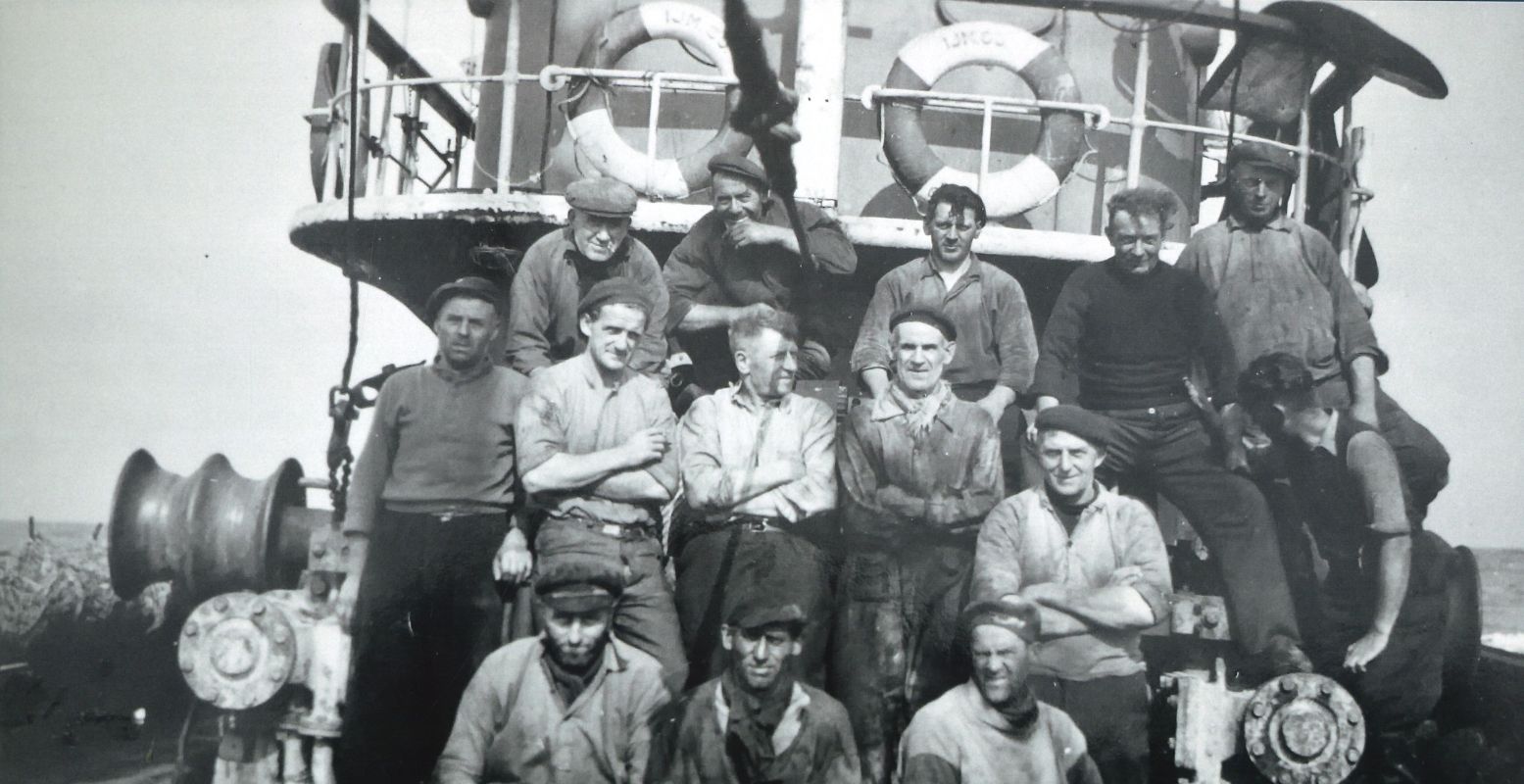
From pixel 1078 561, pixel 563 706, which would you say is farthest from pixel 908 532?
pixel 563 706

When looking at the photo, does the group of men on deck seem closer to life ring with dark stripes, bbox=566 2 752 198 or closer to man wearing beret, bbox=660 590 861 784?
man wearing beret, bbox=660 590 861 784

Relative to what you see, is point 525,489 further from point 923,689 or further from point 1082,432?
point 1082,432

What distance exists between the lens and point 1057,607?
3.93 meters

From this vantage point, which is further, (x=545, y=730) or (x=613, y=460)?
(x=613, y=460)

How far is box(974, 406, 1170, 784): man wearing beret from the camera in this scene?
3889mm

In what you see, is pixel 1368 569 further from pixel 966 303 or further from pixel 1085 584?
pixel 966 303

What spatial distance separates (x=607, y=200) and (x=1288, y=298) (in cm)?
276

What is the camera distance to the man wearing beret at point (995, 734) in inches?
141

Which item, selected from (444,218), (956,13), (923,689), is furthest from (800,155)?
(923,689)

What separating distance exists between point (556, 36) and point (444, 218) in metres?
2.22

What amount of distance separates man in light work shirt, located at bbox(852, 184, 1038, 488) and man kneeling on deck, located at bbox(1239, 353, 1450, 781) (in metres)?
0.97

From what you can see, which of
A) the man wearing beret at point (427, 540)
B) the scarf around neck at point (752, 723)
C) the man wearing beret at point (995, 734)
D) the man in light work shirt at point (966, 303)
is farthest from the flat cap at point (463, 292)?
the man wearing beret at point (995, 734)

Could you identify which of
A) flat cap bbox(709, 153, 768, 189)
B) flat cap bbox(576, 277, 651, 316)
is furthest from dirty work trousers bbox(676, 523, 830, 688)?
flat cap bbox(709, 153, 768, 189)

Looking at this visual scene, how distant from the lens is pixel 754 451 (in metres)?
4.10
